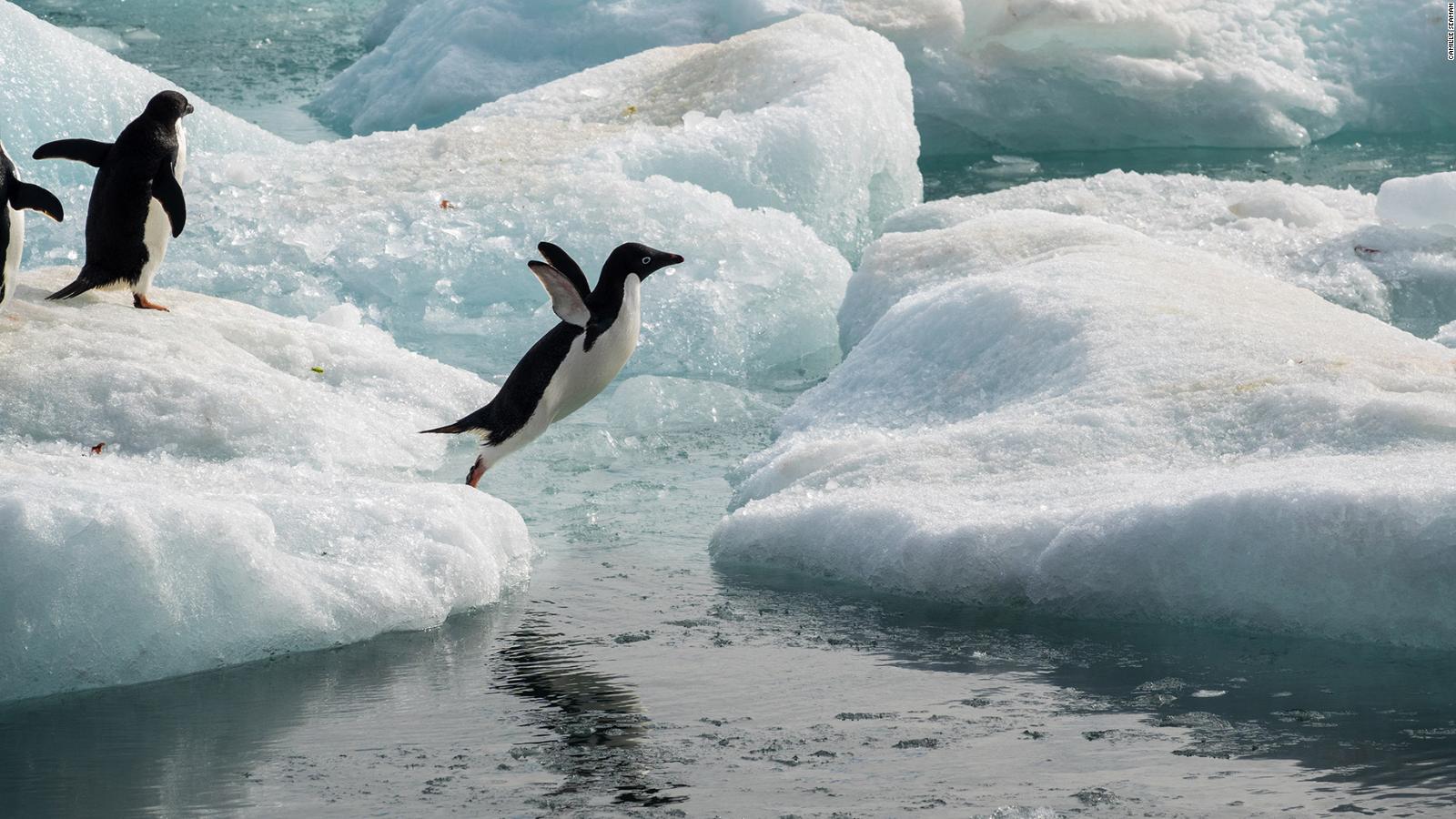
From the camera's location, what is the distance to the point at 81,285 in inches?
204

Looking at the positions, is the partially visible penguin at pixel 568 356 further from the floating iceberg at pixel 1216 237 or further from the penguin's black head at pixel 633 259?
the floating iceberg at pixel 1216 237

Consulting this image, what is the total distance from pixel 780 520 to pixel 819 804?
158 cm

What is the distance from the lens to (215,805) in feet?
9.25

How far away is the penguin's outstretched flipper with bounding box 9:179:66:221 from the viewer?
508 cm

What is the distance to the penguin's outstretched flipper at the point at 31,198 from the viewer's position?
5.08 meters

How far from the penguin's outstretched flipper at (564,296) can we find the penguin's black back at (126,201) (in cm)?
142

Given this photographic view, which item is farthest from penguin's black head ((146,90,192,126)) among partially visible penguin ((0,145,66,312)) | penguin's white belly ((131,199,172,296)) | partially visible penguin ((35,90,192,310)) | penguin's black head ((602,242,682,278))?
penguin's black head ((602,242,682,278))

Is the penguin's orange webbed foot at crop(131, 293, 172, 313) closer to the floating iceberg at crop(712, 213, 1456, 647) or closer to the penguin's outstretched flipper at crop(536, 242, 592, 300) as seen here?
the penguin's outstretched flipper at crop(536, 242, 592, 300)

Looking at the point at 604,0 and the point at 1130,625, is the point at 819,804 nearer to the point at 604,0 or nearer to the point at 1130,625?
the point at 1130,625

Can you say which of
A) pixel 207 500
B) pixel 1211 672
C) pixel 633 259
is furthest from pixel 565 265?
pixel 1211 672

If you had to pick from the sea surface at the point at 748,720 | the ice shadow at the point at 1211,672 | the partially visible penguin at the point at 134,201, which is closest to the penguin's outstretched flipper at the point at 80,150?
the partially visible penguin at the point at 134,201

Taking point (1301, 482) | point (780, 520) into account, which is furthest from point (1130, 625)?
point (780, 520)

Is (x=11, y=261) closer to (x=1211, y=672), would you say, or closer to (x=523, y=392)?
(x=523, y=392)

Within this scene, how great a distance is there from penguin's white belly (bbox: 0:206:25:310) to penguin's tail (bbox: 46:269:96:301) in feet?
0.40
